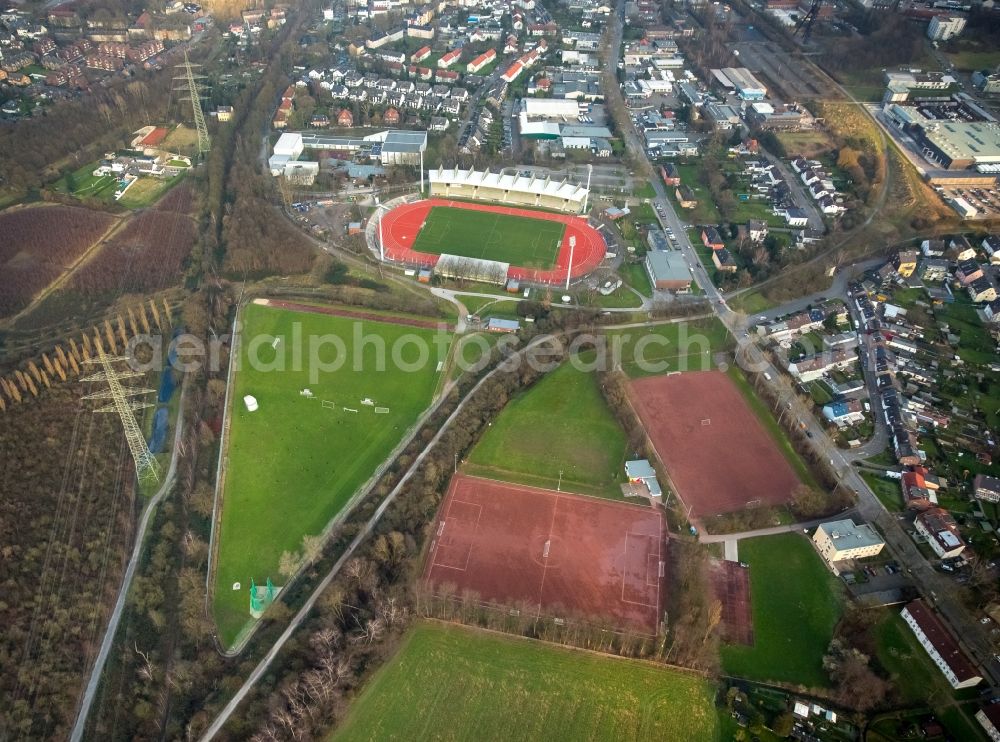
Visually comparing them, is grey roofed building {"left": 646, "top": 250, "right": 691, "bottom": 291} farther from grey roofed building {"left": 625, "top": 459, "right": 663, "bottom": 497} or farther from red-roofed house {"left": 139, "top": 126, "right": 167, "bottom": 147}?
red-roofed house {"left": 139, "top": 126, "right": 167, "bottom": 147}

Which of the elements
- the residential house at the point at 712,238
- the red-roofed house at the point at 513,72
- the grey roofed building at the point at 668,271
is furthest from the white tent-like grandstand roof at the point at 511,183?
the red-roofed house at the point at 513,72

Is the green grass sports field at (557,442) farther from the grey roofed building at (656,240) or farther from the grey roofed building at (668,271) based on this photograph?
the grey roofed building at (656,240)

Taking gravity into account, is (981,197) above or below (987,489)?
above

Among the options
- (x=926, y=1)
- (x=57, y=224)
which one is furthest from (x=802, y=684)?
(x=926, y=1)

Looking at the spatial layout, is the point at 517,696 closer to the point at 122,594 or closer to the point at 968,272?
the point at 122,594

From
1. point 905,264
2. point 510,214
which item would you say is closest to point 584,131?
point 510,214

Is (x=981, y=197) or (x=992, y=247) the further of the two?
(x=981, y=197)

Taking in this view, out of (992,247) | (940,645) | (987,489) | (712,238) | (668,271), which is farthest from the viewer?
(712,238)
